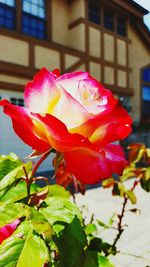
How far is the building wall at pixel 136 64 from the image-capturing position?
14.2 meters

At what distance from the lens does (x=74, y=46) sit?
442 inches

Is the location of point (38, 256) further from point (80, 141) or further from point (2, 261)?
point (80, 141)

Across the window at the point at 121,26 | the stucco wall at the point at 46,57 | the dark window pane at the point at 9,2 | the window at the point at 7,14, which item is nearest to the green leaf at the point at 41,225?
the stucco wall at the point at 46,57

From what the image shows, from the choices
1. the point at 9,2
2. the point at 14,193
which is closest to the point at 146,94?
the point at 9,2

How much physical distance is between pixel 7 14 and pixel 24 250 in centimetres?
1006

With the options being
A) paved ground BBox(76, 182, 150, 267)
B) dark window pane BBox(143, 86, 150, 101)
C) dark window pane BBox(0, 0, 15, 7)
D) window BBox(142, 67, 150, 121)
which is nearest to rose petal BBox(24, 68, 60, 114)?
paved ground BBox(76, 182, 150, 267)

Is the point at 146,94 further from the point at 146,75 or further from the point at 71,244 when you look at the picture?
the point at 71,244

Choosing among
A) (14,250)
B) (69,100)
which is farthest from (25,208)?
(69,100)

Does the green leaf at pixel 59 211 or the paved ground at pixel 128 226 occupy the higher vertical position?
the green leaf at pixel 59 211

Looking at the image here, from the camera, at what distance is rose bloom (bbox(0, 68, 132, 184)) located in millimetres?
479

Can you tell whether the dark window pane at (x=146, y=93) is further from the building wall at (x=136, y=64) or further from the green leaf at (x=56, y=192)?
the green leaf at (x=56, y=192)

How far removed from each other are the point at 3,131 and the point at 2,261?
Result: 29.7 ft

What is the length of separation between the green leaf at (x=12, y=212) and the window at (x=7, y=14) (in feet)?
31.9

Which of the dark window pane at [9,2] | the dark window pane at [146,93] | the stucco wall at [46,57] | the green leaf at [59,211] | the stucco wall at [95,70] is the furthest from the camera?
the dark window pane at [146,93]
